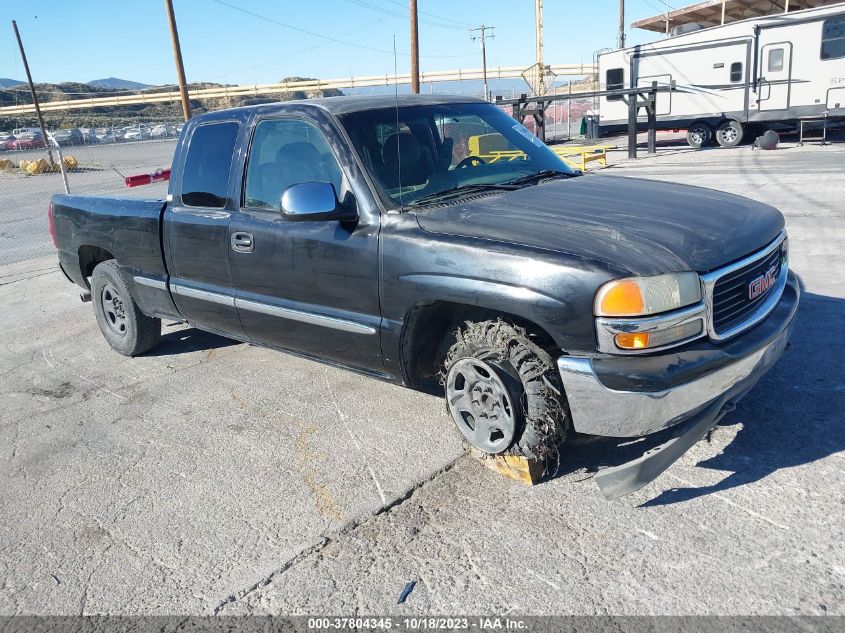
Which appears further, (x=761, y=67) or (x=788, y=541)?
(x=761, y=67)

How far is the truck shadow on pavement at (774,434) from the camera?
10.9 ft

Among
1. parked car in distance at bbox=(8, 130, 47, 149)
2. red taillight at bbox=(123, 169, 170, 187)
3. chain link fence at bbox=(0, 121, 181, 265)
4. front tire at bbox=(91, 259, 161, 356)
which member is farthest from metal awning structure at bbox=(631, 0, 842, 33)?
parked car in distance at bbox=(8, 130, 47, 149)

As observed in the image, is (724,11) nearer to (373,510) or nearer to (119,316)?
(119,316)

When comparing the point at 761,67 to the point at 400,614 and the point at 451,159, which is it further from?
the point at 400,614

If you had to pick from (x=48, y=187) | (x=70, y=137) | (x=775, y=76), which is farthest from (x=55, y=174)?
(x=775, y=76)

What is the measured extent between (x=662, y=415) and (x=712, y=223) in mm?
1023

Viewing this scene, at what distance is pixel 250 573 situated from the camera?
2896mm

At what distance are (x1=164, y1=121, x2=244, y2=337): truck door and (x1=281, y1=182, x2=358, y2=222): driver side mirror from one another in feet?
3.06

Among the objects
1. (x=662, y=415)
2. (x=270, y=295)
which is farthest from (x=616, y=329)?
(x=270, y=295)

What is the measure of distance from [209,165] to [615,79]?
855 inches

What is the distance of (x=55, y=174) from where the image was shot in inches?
1115

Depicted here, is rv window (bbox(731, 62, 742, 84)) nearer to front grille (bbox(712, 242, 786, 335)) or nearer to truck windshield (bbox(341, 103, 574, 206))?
truck windshield (bbox(341, 103, 574, 206))

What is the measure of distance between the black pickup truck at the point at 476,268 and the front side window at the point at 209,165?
0.05 ft

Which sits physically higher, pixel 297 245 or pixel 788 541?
pixel 297 245
